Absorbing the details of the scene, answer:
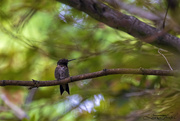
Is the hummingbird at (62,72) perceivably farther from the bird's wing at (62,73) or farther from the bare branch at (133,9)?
the bare branch at (133,9)

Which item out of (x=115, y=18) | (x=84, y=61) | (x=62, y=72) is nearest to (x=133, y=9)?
(x=115, y=18)

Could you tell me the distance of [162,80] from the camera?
247cm

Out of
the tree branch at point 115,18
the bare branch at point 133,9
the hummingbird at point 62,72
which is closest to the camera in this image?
the bare branch at point 133,9

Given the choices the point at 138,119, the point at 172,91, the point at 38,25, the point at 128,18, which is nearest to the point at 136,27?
the point at 128,18

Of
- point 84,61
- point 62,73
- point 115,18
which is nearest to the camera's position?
point 115,18

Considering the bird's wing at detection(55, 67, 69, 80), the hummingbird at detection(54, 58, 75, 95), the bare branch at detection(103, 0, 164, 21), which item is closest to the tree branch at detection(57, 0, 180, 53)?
the bare branch at detection(103, 0, 164, 21)

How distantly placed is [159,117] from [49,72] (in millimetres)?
1666

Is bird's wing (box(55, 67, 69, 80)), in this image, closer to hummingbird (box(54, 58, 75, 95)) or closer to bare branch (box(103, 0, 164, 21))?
hummingbird (box(54, 58, 75, 95))

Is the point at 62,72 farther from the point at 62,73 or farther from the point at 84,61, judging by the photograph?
the point at 84,61

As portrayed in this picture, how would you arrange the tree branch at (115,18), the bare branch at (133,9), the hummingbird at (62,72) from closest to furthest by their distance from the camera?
the bare branch at (133,9)
the tree branch at (115,18)
the hummingbird at (62,72)

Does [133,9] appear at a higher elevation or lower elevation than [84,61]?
higher

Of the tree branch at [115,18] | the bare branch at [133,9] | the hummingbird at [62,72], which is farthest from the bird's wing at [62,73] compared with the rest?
the bare branch at [133,9]

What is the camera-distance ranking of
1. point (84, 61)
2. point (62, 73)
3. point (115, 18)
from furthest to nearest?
point (62, 73) < point (84, 61) < point (115, 18)

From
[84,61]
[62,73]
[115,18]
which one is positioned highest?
[115,18]
